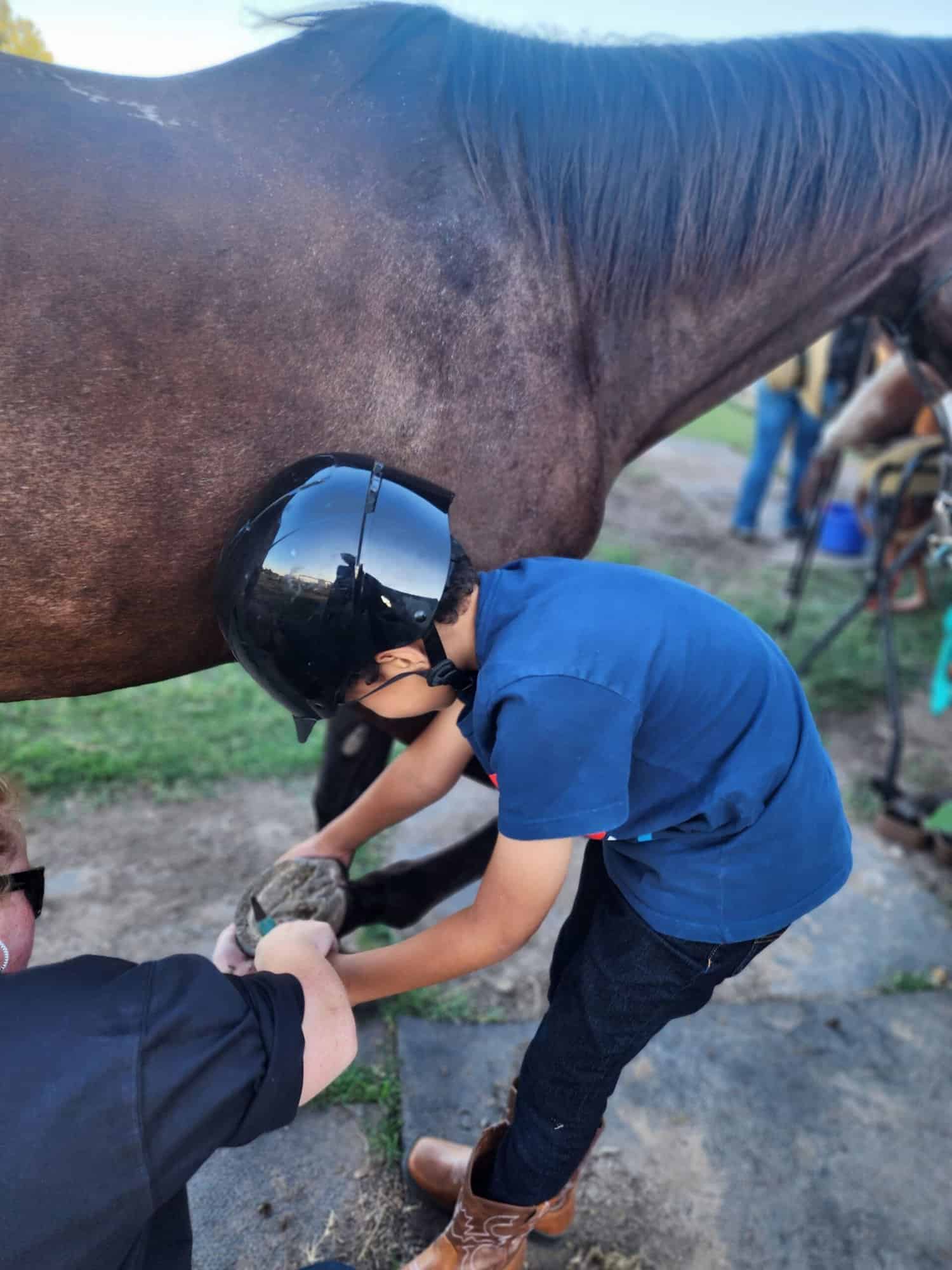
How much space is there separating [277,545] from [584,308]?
35.8 inches

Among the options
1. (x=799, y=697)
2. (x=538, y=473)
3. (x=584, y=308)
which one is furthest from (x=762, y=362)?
(x=799, y=697)

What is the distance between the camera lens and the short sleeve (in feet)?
3.71

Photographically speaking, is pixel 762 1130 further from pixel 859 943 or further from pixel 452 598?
pixel 452 598

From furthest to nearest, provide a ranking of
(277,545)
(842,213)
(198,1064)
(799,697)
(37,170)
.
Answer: (842,213), (799,697), (37,170), (277,545), (198,1064)

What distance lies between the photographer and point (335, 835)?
1787 mm

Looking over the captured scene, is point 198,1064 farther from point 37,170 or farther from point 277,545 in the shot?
point 37,170

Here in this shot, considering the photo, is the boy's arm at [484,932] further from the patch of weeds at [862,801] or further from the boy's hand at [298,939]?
the patch of weeds at [862,801]

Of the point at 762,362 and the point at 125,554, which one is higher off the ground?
the point at 762,362

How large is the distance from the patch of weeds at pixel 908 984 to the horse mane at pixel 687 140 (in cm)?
194

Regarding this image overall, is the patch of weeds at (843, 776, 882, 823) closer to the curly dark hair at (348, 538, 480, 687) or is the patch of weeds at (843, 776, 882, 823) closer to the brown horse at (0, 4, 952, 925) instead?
the brown horse at (0, 4, 952, 925)

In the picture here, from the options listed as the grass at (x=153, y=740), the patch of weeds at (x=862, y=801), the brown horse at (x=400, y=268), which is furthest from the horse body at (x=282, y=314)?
the patch of weeds at (x=862, y=801)

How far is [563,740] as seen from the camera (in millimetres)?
1132

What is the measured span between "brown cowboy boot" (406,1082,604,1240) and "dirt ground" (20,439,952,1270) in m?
0.05

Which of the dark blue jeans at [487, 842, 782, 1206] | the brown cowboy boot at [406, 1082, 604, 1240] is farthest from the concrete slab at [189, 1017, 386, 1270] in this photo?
the dark blue jeans at [487, 842, 782, 1206]
